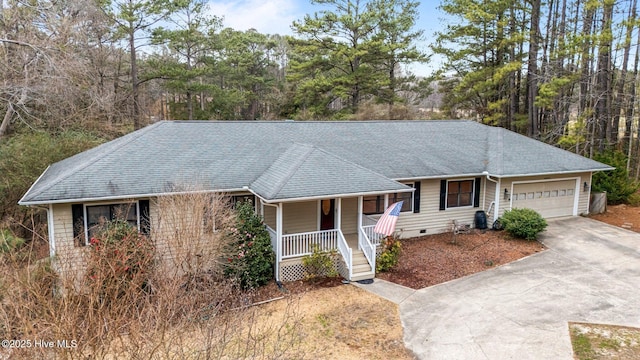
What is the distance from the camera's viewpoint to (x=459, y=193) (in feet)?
54.6

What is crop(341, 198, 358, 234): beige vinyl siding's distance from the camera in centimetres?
1492

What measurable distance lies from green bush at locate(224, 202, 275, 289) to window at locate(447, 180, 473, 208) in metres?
8.01

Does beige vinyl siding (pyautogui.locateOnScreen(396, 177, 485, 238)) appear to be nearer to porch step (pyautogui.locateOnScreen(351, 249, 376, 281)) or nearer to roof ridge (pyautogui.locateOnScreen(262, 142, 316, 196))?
porch step (pyautogui.locateOnScreen(351, 249, 376, 281))

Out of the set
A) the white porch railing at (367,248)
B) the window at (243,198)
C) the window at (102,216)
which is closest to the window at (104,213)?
the window at (102,216)

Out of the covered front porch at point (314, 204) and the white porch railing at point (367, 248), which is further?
the white porch railing at point (367, 248)

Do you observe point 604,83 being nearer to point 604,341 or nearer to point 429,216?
point 429,216

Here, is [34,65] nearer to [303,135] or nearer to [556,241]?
[303,135]

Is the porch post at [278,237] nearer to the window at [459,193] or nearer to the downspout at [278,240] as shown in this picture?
the downspout at [278,240]

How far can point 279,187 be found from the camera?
39.2 feet

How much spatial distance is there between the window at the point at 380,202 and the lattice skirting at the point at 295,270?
3073 millimetres

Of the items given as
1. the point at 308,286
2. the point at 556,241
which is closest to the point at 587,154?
the point at 556,241

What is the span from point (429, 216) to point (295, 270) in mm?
6336

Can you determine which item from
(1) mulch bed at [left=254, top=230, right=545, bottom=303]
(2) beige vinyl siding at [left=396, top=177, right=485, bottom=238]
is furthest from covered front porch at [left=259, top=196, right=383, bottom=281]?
(2) beige vinyl siding at [left=396, top=177, right=485, bottom=238]

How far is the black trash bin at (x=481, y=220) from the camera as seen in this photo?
54.4 ft
